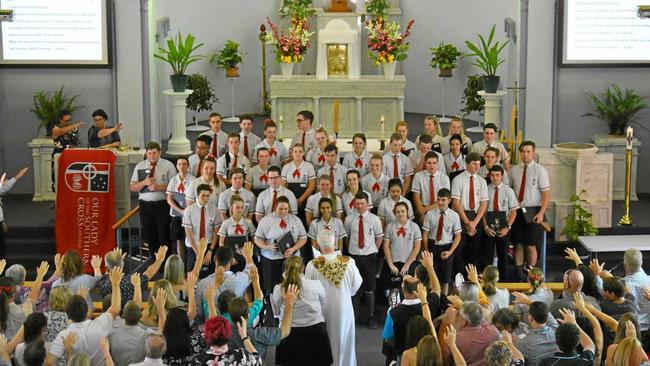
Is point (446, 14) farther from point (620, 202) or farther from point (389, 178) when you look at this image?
point (389, 178)

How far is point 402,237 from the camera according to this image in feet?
40.7

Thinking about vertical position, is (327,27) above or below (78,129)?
above

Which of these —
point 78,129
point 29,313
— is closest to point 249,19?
point 78,129

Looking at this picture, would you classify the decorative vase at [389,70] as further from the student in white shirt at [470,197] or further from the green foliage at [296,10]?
the student in white shirt at [470,197]

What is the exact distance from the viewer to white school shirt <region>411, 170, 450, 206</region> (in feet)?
42.7

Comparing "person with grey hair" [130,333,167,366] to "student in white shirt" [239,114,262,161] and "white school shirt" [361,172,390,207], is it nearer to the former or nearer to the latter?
"white school shirt" [361,172,390,207]

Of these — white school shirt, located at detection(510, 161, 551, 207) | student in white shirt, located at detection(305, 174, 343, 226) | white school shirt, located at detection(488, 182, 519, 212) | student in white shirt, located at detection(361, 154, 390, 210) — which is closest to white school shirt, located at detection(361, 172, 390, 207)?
student in white shirt, located at detection(361, 154, 390, 210)

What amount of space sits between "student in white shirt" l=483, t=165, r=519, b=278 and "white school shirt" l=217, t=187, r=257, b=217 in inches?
97.9

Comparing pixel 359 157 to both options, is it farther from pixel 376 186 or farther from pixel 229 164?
pixel 229 164

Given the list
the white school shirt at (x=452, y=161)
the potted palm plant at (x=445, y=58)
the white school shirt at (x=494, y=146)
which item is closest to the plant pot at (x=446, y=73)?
the potted palm plant at (x=445, y=58)

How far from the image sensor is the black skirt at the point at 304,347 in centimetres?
995

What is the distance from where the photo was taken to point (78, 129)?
16.5 metres

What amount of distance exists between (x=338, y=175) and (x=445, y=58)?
273 inches

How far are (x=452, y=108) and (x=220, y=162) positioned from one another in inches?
306
